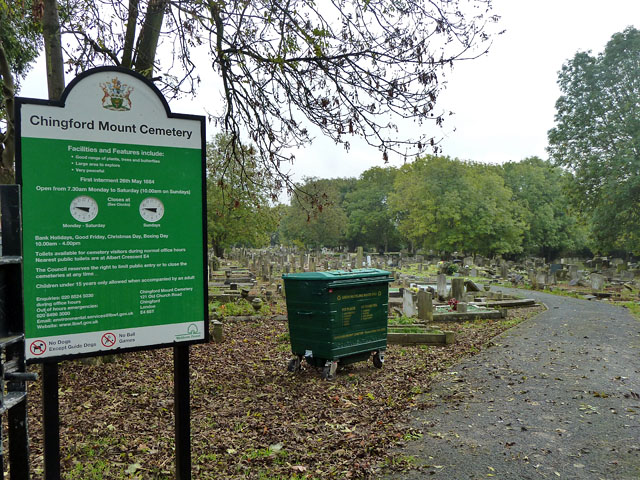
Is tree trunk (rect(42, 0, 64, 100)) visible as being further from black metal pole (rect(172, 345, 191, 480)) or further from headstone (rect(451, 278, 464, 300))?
headstone (rect(451, 278, 464, 300))

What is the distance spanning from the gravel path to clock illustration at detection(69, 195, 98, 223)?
320cm

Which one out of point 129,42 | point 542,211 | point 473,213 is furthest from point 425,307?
point 542,211

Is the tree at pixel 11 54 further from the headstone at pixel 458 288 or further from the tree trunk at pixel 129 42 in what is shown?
the headstone at pixel 458 288

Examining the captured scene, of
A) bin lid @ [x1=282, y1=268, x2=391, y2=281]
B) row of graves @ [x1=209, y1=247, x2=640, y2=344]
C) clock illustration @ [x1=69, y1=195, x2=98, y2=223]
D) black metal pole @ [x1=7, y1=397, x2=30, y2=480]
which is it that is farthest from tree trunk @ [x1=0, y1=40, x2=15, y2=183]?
black metal pole @ [x1=7, y1=397, x2=30, y2=480]

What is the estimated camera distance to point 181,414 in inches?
132

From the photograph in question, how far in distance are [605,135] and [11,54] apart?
28.0 m

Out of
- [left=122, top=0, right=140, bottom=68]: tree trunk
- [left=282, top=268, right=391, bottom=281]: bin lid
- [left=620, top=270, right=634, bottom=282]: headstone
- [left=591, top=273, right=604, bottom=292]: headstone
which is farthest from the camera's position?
[left=620, top=270, right=634, bottom=282]: headstone

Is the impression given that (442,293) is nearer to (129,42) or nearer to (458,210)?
(129,42)

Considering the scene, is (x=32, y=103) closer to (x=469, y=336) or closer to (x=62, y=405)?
(x=62, y=405)

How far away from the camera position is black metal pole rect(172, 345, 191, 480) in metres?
3.35

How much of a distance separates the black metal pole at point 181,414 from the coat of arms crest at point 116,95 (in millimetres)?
1618

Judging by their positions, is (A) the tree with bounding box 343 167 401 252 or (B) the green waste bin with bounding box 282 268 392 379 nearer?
(B) the green waste bin with bounding box 282 268 392 379

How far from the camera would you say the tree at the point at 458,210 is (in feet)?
134

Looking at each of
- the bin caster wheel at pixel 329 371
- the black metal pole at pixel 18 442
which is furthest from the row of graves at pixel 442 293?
the black metal pole at pixel 18 442
